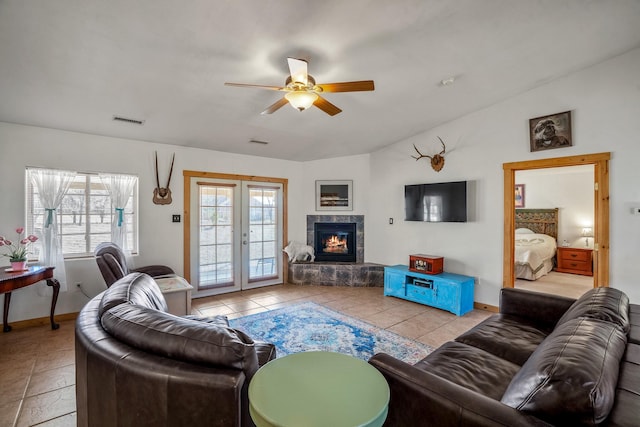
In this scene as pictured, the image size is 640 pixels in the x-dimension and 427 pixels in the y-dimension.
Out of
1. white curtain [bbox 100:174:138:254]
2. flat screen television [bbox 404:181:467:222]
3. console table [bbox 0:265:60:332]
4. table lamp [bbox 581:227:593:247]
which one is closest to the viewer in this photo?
console table [bbox 0:265:60:332]

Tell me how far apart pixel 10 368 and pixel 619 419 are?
414 cm

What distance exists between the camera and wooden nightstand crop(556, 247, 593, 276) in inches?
247

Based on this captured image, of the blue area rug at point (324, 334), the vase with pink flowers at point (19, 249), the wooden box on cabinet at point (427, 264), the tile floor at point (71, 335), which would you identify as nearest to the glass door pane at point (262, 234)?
the tile floor at point (71, 335)

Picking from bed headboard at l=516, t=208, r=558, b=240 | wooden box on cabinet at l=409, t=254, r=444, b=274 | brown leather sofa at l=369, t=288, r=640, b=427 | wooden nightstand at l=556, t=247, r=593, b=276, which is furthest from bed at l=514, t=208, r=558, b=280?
brown leather sofa at l=369, t=288, r=640, b=427

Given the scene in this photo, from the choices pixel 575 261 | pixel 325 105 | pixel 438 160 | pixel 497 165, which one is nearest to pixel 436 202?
pixel 438 160

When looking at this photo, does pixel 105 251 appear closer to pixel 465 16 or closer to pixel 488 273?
pixel 465 16

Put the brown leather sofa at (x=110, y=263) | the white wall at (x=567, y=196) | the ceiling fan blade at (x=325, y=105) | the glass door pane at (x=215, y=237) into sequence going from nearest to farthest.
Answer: the ceiling fan blade at (x=325, y=105) → the brown leather sofa at (x=110, y=263) → the glass door pane at (x=215, y=237) → the white wall at (x=567, y=196)

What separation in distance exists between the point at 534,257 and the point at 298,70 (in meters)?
5.83

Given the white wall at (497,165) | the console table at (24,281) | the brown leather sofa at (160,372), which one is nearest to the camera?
the brown leather sofa at (160,372)

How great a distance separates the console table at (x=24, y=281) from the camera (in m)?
2.90

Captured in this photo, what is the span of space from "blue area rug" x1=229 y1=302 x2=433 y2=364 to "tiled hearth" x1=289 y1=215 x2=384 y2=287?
138 cm

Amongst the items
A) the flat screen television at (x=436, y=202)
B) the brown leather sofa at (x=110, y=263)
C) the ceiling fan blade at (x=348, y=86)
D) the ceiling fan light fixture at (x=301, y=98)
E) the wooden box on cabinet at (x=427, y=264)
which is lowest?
the wooden box on cabinet at (x=427, y=264)

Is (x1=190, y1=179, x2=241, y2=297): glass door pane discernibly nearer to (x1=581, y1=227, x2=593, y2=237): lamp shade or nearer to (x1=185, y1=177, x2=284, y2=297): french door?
(x1=185, y1=177, x2=284, y2=297): french door

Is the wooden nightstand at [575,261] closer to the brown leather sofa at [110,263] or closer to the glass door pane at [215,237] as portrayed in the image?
the glass door pane at [215,237]
